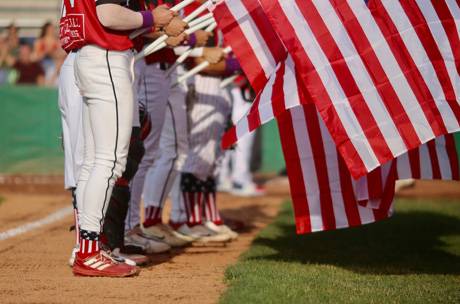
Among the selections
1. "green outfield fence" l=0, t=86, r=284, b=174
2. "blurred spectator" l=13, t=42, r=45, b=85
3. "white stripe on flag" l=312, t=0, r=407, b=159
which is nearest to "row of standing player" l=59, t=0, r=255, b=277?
"white stripe on flag" l=312, t=0, r=407, b=159

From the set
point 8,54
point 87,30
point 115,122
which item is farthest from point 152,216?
point 8,54

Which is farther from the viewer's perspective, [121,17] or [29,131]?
[29,131]

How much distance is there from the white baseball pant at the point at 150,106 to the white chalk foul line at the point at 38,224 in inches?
55.4

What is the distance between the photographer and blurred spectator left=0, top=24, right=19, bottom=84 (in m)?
15.7

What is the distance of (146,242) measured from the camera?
719 cm

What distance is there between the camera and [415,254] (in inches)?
283

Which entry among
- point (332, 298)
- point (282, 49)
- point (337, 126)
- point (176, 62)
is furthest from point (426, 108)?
point (176, 62)

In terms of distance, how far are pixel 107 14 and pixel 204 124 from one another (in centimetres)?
280

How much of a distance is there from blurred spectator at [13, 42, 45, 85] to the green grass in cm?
782

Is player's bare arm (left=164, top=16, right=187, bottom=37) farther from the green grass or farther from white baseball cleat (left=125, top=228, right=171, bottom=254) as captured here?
white baseball cleat (left=125, top=228, right=171, bottom=254)

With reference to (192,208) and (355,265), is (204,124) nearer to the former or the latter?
(192,208)

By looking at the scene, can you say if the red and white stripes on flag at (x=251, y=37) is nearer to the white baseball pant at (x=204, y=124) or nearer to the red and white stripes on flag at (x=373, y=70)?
the red and white stripes on flag at (x=373, y=70)

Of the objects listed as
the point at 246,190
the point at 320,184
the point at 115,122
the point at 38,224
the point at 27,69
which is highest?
the point at 27,69

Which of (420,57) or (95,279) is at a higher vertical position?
(420,57)
